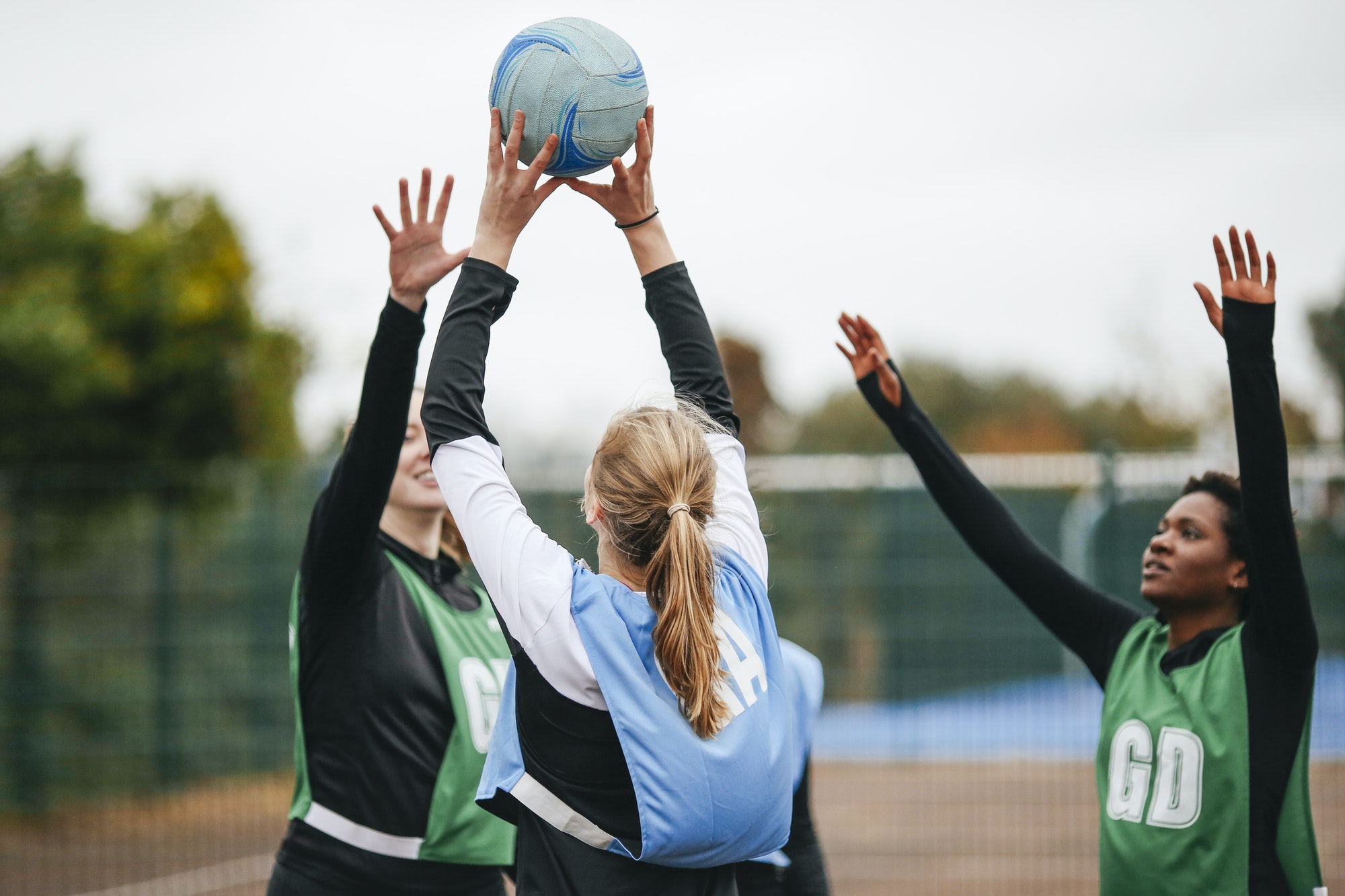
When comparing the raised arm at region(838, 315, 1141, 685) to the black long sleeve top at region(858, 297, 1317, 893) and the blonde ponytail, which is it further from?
the blonde ponytail

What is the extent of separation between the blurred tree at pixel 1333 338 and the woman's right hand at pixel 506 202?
14.0 metres

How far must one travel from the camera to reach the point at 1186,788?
2.61m

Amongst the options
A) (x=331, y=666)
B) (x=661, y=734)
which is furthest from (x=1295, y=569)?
(x=331, y=666)

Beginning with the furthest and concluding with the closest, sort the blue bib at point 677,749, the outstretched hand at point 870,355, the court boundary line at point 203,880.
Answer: the court boundary line at point 203,880
the outstretched hand at point 870,355
the blue bib at point 677,749

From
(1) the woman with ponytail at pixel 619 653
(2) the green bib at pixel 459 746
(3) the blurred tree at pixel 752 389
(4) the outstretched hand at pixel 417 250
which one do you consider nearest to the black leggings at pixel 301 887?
(2) the green bib at pixel 459 746

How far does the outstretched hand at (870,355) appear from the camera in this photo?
119 inches

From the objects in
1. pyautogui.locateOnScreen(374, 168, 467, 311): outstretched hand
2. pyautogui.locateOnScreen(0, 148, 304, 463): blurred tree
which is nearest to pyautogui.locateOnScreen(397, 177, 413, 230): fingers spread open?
pyautogui.locateOnScreen(374, 168, 467, 311): outstretched hand

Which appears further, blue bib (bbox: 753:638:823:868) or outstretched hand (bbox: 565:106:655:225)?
blue bib (bbox: 753:638:823:868)

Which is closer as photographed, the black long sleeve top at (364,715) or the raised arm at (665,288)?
the raised arm at (665,288)

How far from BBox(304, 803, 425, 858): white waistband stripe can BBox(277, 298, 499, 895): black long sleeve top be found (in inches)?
0.5

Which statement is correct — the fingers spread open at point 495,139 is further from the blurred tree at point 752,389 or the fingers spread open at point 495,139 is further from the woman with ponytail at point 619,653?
the blurred tree at point 752,389

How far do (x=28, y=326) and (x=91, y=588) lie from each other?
181 centimetres

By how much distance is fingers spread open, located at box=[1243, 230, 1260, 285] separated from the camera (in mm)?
2352

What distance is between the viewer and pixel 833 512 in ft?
25.5
